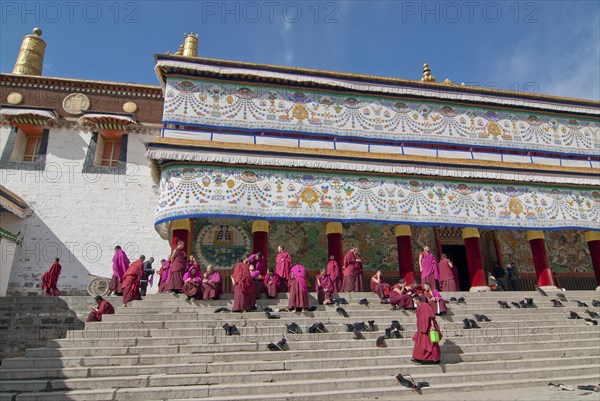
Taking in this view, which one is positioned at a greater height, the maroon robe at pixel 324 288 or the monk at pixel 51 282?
the monk at pixel 51 282

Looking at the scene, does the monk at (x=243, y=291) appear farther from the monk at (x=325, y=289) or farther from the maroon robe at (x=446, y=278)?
the maroon robe at (x=446, y=278)

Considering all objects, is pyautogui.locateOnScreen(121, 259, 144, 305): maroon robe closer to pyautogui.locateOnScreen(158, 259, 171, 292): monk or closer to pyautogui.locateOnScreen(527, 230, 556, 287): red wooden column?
pyautogui.locateOnScreen(158, 259, 171, 292): monk

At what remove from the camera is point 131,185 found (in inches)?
540

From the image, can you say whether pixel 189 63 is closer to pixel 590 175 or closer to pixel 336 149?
pixel 336 149

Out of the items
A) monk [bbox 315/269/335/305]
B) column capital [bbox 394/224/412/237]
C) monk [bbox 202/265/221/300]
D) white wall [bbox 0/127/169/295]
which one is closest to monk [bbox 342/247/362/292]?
monk [bbox 315/269/335/305]

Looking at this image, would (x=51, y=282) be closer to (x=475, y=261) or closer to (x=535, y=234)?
(x=475, y=261)

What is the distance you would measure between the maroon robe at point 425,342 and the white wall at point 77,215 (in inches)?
349

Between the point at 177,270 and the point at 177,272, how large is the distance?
0.04 metres

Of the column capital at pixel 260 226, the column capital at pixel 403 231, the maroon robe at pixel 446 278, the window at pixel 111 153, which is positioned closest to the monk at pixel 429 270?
the maroon robe at pixel 446 278

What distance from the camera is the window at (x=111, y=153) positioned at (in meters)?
13.9

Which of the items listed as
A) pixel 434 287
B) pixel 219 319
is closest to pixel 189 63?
pixel 219 319

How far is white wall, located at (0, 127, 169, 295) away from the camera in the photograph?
492 inches

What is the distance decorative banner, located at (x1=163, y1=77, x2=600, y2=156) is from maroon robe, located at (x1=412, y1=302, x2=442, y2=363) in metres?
6.74

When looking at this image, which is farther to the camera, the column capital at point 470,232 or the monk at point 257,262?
the column capital at point 470,232
